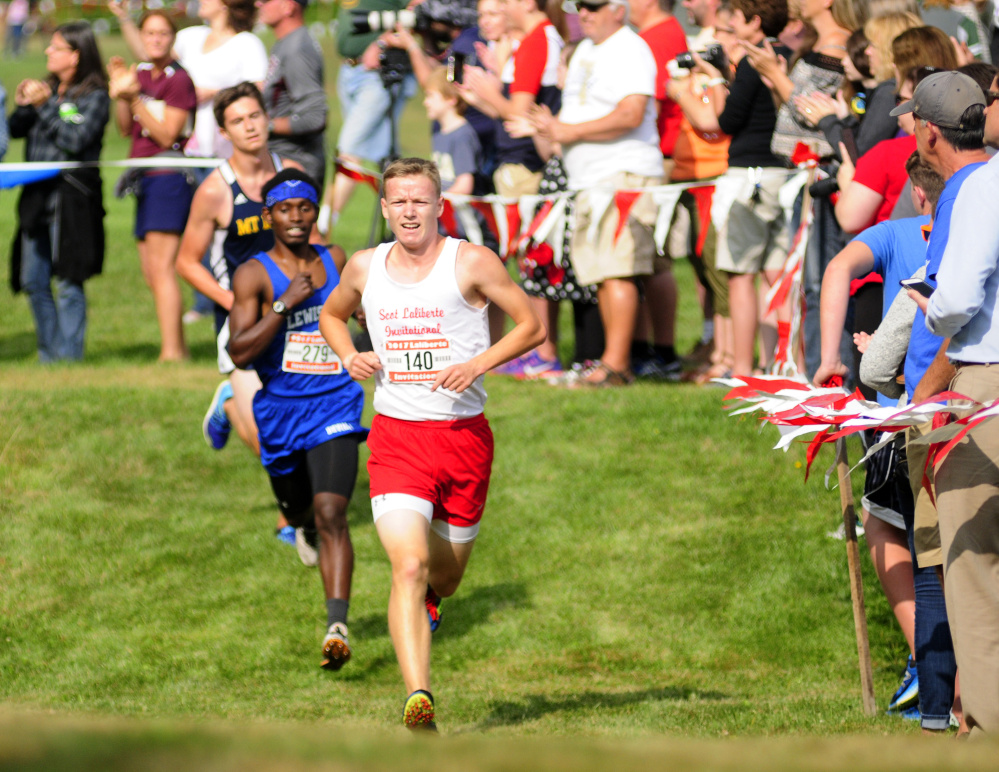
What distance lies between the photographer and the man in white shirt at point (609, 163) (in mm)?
9305

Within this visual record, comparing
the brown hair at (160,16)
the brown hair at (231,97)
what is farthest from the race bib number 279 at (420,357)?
the brown hair at (160,16)

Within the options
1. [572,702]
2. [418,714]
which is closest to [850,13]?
[572,702]

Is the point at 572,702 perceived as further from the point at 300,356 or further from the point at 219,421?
the point at 219,421

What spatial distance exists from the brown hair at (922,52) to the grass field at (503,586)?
271cm

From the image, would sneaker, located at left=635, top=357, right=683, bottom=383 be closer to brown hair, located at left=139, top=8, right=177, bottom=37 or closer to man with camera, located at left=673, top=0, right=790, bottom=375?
man with camera, located at left=673, top=0, right=790, bottom=375

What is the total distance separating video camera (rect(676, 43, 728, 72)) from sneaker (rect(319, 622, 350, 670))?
479cm

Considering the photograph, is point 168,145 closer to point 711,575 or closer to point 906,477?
point 711,575

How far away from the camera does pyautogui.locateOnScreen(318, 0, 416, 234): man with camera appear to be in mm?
12688

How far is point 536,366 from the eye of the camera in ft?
34.7

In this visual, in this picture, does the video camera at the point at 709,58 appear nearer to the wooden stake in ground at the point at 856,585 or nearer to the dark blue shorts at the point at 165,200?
the wooden stake in ground at the point at 856,585

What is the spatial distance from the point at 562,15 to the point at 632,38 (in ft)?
7.79

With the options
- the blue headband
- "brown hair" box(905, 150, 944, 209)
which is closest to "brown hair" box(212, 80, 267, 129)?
the blue headband

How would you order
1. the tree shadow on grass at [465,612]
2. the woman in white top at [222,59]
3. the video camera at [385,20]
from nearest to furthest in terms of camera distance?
the tree shadow on grass at [465,612] < the woman in white top at [222,59] < the video camera at [385,20]

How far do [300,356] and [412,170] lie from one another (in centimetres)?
169
